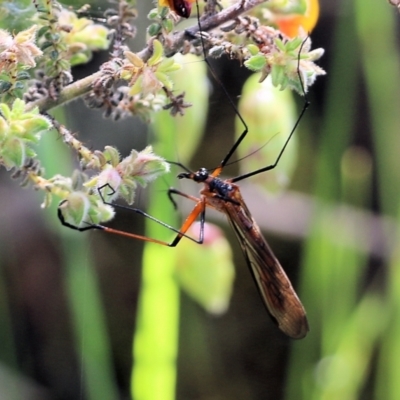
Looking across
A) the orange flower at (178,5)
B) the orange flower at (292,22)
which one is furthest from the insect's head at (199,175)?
the orange flower at (178,5)

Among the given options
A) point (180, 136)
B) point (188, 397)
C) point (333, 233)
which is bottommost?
point (188, 397)

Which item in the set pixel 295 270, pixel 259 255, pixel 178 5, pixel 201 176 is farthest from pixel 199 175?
pixel 295 270

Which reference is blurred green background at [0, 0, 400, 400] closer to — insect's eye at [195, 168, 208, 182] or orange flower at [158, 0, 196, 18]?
insect's eye at [195, 168, 208, 182]

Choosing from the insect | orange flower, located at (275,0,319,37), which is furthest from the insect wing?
orange flower, located at (275,0,319,37)

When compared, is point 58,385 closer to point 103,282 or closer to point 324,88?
point 103,282

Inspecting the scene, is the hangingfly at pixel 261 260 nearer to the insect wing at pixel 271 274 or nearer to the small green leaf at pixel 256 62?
the insect wing at pixel 271 274

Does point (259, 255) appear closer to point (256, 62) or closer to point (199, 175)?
point (199, 175)

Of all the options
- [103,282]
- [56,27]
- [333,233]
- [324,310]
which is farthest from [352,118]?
[56,27]
